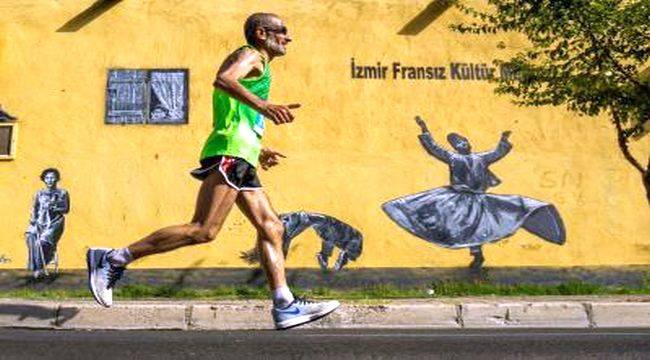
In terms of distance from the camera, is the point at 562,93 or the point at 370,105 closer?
the point at 562,93

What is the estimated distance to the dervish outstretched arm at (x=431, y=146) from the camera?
9516mm

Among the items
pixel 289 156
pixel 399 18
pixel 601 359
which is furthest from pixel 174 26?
pixel 601 359

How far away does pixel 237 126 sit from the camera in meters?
3.80

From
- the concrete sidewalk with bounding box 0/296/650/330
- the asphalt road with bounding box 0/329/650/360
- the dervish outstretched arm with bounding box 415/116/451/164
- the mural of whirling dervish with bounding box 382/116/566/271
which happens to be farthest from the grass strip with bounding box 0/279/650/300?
the asphalt road with bounding box 0/329/650/360

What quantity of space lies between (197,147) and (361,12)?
2.78 m

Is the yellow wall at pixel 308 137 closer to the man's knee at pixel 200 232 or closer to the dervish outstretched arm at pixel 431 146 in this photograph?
the dervish outstretched arm at pixel 431 146

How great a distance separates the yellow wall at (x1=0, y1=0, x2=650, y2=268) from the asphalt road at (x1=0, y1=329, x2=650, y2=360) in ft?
14.5

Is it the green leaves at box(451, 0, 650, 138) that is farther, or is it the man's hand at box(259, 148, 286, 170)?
the green leaves at box(451, 0, 650, 138)

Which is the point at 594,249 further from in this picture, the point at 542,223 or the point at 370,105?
the point at 370,105

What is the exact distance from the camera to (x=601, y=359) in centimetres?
372

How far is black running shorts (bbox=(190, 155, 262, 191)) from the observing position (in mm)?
3729

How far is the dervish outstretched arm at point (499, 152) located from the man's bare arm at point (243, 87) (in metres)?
6.24

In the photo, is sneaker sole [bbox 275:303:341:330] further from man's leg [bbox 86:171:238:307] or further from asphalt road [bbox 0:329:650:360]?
man's leg [bbox 86:171:238:307]

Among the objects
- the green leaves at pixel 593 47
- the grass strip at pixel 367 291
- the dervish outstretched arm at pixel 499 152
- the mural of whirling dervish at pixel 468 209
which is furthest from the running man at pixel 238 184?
the dervish outstretched arm at pixel 499 152
